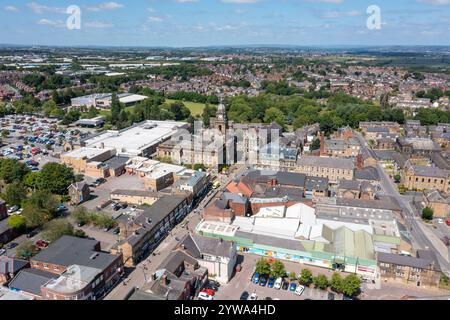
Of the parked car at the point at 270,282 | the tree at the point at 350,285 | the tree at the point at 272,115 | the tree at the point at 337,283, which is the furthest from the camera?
the tree at the point at 272,115

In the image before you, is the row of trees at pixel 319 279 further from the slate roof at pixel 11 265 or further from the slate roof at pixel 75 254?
the slate roof at pixel 11 265

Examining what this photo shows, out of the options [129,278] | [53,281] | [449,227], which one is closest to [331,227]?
[449,227]

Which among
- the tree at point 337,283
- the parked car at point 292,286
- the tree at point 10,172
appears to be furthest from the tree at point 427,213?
the tree at point 10,172

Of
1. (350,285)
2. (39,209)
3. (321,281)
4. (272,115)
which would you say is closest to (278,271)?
(321,281)

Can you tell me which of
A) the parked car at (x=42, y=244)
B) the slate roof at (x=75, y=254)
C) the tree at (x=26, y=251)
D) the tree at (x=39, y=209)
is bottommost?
the parked car at (x=42, y=244)

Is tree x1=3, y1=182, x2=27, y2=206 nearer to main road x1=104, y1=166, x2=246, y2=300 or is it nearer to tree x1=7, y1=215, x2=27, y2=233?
tree x1=7, y1=215, x2=27, y2=233
